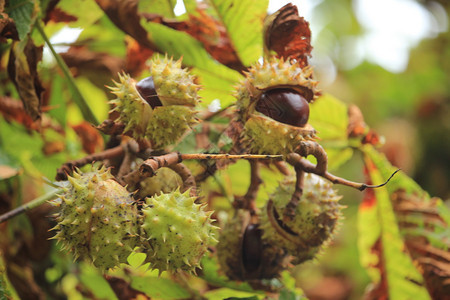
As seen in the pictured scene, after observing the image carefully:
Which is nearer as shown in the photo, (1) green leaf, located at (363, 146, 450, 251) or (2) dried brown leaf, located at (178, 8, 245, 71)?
(2) dried brown leaf, located at (178, 8, 245, 71)

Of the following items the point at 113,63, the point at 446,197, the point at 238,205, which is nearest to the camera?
the point at 238,205

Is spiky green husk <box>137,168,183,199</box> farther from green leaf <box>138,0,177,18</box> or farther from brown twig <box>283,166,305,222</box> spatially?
green leaf <box>138,0,177,18</box>

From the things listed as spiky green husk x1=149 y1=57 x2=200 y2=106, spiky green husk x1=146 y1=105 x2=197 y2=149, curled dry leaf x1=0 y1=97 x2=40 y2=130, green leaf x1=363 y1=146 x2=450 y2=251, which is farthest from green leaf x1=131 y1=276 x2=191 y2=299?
green leaf x1=363 y1=146 x2=450 y2=251

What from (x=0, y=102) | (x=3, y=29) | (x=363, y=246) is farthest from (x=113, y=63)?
(x=363, y=246)

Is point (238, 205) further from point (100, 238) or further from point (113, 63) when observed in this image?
point (113, 63)

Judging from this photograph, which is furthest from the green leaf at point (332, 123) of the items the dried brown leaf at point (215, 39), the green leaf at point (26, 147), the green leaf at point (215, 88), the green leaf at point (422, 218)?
the green leaf at point (26, 147)

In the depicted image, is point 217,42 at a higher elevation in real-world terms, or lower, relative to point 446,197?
higher

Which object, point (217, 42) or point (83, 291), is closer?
point (217, 42)

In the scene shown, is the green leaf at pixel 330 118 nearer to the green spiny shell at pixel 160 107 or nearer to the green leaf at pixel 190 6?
the green leaf at pixel 190 6
